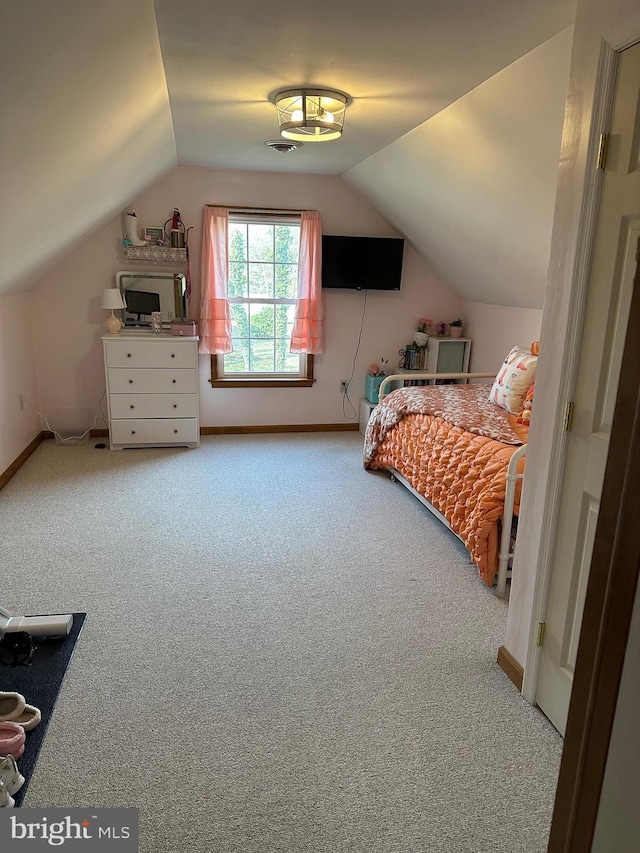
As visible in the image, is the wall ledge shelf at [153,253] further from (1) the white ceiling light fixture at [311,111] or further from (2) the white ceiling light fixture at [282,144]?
(1) the white ceiling light fixture at [311,111]

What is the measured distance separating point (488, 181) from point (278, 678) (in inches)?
107

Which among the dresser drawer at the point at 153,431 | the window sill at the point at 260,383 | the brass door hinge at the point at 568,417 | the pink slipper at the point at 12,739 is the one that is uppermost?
the brass door hinge at the point at 568,417

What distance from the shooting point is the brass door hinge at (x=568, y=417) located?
5.77 ft

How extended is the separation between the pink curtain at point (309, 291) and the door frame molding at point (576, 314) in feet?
10.9

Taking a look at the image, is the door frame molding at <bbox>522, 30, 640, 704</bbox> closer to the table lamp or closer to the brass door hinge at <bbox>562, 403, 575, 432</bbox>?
the brass door hinge at <bbox>562, 403, 575, 432</bbox>

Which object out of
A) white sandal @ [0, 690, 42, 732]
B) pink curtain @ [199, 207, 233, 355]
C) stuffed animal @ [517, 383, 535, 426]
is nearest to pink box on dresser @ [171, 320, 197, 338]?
pink curtain @ [199, 207, 233, 355]

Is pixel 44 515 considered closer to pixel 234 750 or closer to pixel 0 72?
pixel 234 750

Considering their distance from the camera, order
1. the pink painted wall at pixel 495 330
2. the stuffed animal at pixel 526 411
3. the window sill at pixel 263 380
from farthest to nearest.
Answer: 1. the window sill at pixel 263 380
2. the pink painted wall at pixel 495 330
3. the stuffed animal at pixel 526 411

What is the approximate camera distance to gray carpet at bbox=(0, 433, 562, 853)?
1.57 metres

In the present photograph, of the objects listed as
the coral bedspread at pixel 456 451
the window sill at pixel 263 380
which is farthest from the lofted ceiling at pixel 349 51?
the window sill at pixel 263 380

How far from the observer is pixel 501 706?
198 cm

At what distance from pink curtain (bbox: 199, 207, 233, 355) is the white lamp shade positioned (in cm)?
66

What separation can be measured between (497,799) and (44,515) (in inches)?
109

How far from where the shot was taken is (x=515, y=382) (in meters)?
3.59
